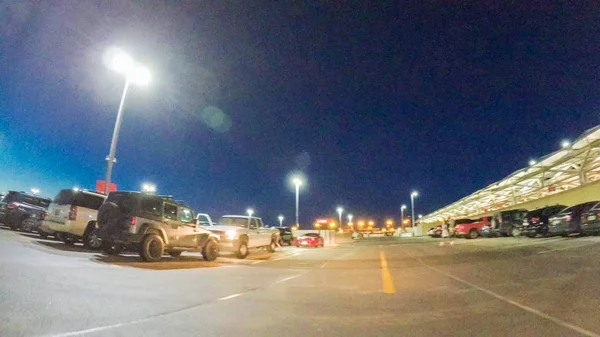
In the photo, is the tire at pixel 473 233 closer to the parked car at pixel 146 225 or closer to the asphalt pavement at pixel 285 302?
the asphalt pavement at pixel 285 302

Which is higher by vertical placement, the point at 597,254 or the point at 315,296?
the point at 597,254

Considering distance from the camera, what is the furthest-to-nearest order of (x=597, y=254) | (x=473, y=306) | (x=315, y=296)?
(x=597, y=254)
(x=315, y=296)
(x=473, y=306)

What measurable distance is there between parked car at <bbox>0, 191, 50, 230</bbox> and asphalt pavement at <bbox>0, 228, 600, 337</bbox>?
958 cm

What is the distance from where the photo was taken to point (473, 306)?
763 centimetres

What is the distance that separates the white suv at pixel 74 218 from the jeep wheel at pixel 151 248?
268 cm

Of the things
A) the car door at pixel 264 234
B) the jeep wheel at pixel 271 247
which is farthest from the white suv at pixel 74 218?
the jeep wheel at pixel 271 247

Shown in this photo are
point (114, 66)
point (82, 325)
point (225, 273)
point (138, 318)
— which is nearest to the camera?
point (82, 325)

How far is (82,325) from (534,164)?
133 feet

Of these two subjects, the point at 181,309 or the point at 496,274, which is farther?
the point at 496,274

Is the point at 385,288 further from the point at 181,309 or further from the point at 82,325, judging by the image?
the point at 82,325

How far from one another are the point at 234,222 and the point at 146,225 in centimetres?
880

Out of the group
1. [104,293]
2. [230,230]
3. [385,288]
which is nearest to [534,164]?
[230,230]

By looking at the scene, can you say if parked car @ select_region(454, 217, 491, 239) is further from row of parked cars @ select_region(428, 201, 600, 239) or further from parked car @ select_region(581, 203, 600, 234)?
parked car @ select_region(581, 203, 600, 234)

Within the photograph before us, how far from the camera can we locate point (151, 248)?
571 inches
